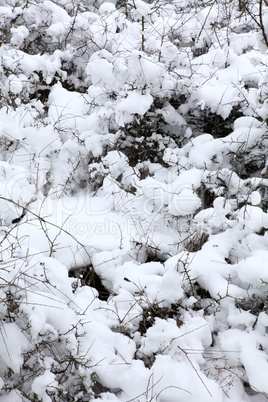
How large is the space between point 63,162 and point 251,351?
2577 millimetres

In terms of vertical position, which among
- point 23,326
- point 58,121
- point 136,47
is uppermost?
point 136,47

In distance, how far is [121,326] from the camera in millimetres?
2258

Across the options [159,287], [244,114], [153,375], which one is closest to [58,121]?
[244,114]

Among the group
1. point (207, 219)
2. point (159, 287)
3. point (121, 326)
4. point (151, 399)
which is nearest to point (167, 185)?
point (207, 219)

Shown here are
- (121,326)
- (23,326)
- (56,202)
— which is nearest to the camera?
(23,326)

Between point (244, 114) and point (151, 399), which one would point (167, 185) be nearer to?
point (244, 114)

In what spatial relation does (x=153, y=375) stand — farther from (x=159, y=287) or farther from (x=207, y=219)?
(x=207, y=219)

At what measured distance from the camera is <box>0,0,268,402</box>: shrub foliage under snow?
1988 mm

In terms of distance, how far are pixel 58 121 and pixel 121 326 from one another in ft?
8.10

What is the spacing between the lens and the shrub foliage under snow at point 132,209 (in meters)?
1.99

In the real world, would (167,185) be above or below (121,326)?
above

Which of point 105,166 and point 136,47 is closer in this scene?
point 105,166

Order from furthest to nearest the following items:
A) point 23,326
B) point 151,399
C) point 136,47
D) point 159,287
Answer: point 136,47 < point 159,287 < point 23,326 < point 151,399

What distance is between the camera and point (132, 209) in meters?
3.33
